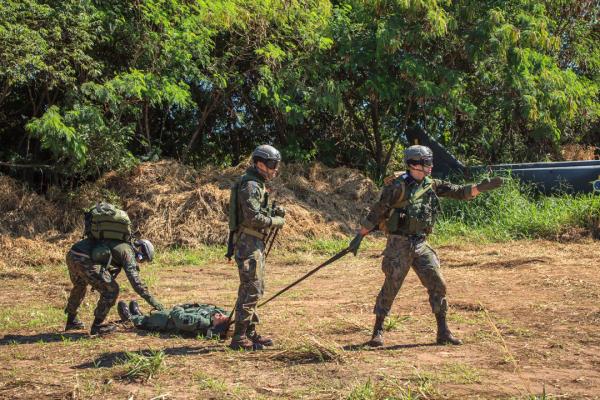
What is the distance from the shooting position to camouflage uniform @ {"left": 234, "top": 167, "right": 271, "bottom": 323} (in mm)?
6285

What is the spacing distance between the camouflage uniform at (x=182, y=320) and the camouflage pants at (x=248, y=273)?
2.48 ft

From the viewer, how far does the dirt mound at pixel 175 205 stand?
41.7 feet

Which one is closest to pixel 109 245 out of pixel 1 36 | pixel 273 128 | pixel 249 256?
pixel 249 256

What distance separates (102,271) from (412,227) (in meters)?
3.01

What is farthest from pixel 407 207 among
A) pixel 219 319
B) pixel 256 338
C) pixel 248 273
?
pixel 219 319

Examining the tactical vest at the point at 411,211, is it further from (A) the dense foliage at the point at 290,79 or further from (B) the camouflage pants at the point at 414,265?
(A) the dense foliage at the point at 290,79

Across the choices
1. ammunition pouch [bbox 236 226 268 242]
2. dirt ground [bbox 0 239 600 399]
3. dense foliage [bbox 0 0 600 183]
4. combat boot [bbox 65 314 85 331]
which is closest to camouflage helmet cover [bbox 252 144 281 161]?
ammunition pouch [bbox 236 226 268 242]

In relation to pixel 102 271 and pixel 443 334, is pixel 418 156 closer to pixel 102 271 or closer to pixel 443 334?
pixel 443 334

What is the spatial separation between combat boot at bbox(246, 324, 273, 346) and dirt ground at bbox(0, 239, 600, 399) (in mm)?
104

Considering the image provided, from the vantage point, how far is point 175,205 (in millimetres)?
13305

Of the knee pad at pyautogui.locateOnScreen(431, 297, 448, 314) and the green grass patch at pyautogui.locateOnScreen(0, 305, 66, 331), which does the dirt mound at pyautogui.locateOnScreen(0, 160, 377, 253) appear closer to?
the green grass patch at pyautogui.locateOnScreen(0, 305, 66, 331)

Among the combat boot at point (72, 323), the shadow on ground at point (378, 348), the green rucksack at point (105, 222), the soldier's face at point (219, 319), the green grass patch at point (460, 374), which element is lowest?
the combat boot at point (72, 323)

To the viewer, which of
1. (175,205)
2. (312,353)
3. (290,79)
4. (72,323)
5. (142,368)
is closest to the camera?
(142,368)

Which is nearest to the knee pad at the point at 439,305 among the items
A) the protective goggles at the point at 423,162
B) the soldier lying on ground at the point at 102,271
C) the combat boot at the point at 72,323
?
the protective goggles at the point at 423,162
